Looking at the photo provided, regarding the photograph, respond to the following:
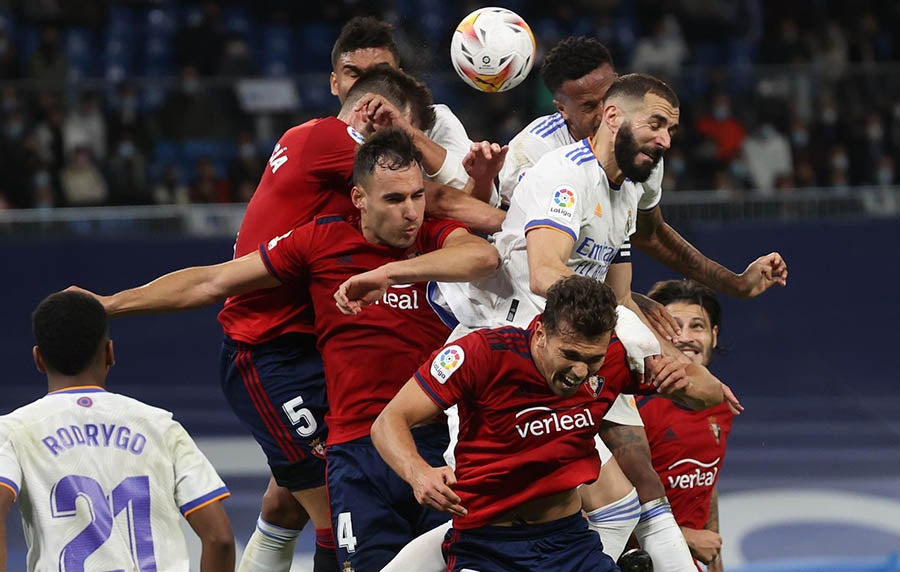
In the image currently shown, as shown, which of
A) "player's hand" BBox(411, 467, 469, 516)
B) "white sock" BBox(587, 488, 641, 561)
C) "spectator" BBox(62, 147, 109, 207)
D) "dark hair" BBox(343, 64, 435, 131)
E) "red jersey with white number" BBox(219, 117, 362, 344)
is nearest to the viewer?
"player's hand" BBox(411, 467, 469, 516)

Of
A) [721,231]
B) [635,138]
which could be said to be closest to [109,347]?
[635,138]

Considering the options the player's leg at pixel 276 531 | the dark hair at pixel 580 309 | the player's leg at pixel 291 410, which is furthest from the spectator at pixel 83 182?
the dark hair at pixel 580 309

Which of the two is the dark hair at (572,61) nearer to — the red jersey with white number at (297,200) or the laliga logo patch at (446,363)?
the red jersey with white number at (297,200)

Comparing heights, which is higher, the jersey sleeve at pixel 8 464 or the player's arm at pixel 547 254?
the player's arm at pixel 547 254

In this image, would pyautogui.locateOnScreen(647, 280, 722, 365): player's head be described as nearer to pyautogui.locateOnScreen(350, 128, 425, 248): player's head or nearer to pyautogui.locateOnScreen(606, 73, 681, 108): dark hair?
pyautogui.locateOnScreen(606, 73, 681, 108): dark hair

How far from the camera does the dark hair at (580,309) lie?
4.26 meters

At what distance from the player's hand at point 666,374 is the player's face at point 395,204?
1057mm

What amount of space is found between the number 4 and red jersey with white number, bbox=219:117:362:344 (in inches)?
34.7

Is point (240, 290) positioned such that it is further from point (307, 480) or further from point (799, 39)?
point (799, 39)

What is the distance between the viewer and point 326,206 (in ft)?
18.2

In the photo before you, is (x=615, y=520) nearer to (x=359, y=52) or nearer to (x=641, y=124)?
(x=641, y=124)

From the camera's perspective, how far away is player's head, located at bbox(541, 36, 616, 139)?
19.1 feet

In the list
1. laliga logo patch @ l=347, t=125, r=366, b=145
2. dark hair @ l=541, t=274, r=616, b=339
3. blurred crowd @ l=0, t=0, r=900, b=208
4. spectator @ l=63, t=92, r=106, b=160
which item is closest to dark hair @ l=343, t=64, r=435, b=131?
laliga logo patch @ l=347, t=125, r=366, b=145

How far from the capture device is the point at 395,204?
199 inches
